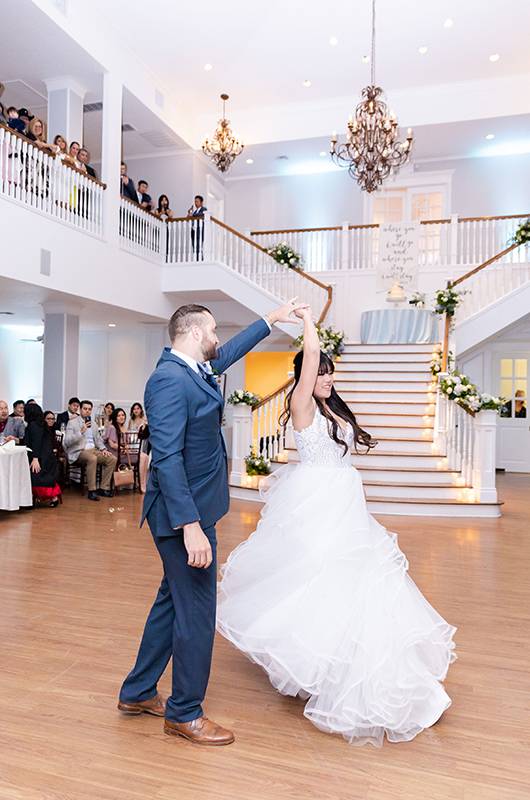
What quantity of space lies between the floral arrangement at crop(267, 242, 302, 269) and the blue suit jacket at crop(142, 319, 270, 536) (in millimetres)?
9599

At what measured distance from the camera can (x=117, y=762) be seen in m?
2.15

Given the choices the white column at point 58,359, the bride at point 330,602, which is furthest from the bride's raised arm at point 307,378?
the white column at point 58,359

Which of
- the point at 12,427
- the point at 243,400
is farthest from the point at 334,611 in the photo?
the point at 12,427

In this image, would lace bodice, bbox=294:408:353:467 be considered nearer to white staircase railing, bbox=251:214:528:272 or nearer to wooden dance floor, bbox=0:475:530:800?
wooden dance floor, bbox=0:475:530:800

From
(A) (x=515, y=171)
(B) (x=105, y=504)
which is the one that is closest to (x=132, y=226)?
(B) (x=105, y=504)

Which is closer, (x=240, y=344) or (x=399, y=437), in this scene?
(x=240, y=344)

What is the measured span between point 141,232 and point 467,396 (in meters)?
6.32

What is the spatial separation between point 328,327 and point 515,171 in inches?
227

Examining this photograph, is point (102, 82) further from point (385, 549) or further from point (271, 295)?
point (385, 549)

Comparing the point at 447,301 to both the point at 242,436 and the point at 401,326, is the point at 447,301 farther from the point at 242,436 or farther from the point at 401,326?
the point at 242,436

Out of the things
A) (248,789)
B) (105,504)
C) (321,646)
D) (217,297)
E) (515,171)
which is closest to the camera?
(248,789)

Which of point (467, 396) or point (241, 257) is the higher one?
point (241, 257)

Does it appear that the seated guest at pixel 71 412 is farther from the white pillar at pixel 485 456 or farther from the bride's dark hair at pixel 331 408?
the bride's dark hair at pixel 331 408

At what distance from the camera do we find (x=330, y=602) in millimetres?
2436
